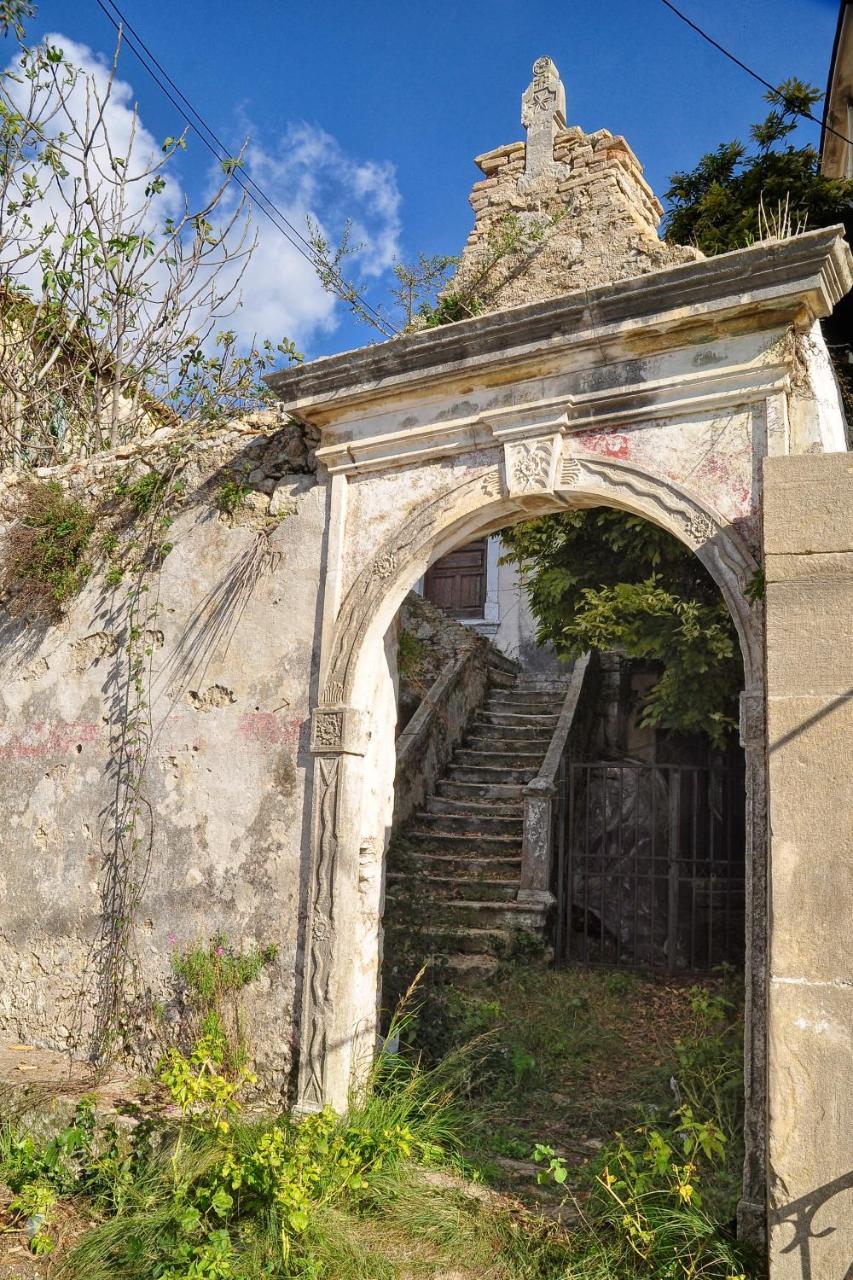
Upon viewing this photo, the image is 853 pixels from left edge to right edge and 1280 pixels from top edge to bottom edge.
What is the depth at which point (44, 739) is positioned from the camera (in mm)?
6277

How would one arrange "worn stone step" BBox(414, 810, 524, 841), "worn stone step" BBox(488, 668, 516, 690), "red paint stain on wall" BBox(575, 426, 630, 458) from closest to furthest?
"red paint stain on wall" BBox(575, 426, 630, 458) < "worn stone step" BBox(414, 810, 524, 841) < "worn stone step" BBox(488, 668, 516, 690)

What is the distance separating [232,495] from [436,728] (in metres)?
5.07

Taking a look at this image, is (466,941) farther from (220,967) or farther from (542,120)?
(542,120)

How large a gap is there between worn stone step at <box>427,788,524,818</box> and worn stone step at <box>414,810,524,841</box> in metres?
0.04

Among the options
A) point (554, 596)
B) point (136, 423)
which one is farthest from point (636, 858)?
point (136, 423)

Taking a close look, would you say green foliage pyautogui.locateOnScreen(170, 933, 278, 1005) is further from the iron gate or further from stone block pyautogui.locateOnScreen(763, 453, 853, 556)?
the iron gate

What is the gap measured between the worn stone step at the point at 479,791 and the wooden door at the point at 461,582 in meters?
7.31

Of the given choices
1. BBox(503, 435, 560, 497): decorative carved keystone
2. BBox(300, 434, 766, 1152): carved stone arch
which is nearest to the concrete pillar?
BBox(300, 434, 766, 1152): carved stone arch

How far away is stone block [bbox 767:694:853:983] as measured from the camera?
321 cm

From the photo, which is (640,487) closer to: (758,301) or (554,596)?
(758,301)

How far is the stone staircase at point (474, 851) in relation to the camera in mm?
7820

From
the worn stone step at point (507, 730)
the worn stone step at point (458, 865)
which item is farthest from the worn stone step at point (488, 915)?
the worn stone step at point (507, 730)

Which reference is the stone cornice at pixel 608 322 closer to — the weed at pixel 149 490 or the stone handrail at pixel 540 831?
the weed at pixel 149 490

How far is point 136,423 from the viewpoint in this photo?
433 inches
